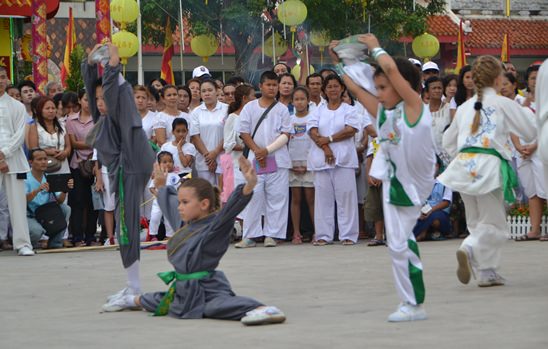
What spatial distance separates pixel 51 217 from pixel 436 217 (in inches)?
177

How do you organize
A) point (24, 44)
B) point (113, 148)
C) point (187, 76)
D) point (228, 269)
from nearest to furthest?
point (113, 148) → point (228, 269) → point (24, 44) → point (187, 76)

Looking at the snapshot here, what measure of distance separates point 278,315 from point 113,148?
1910 mm

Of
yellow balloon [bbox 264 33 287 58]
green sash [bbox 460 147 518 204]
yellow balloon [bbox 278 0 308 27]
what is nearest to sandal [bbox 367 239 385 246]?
green sash [bbox 460 147 518 204]

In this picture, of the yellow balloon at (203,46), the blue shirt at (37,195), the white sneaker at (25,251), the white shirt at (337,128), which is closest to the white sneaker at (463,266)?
the white shirt at (337,128)

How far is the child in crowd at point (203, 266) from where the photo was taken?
7.67 metres

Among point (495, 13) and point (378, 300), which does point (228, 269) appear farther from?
point (495, 13)

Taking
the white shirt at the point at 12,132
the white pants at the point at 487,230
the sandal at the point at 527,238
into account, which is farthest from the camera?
the sandal at the point at 527,238

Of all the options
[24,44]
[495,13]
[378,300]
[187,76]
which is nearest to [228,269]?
[378,300]

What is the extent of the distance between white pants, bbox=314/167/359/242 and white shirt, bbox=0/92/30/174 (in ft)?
11.1

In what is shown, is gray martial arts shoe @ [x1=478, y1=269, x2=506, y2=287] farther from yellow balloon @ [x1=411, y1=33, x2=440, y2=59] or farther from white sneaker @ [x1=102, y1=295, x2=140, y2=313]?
yellow balloon @ [x1=411, y1=33, x2=440, y2=59]

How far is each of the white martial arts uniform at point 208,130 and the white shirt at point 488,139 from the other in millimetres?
5389

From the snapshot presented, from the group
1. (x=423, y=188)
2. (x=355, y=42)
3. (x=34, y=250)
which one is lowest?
(x=34, y=250)

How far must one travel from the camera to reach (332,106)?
1380 centimetres

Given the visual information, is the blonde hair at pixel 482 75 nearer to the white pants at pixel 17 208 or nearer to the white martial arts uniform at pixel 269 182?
the white martial arts uniform at pixel 269 182
